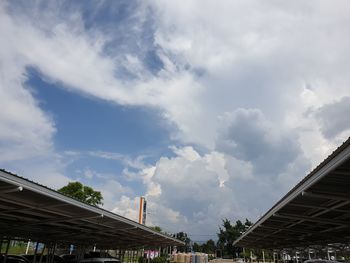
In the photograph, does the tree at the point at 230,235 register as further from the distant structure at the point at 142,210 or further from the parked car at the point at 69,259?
the parked car at the point at 69,259

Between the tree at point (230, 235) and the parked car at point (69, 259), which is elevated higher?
the tree at point (230, 235)

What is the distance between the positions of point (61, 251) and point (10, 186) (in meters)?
34.4

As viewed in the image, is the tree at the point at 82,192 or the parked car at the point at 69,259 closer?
the parked car at the point at 69,259

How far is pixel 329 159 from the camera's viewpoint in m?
7.41

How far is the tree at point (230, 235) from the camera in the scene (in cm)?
9761

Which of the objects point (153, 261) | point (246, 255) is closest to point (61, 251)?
point (153, 261)

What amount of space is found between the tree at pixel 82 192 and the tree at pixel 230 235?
62994mm

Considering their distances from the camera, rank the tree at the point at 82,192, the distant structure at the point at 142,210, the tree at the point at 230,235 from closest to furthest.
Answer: the tree at the point at 82,192
the distant structure at the point at 142,210
the tree at the point at 230,235

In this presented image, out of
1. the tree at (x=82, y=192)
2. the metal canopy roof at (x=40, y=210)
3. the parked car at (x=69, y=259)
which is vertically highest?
the tree at (x=82, y=192)

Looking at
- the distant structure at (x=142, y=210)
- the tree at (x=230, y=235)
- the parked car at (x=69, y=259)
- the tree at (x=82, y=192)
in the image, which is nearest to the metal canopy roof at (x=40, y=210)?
the parked car at (x=69, y=259)

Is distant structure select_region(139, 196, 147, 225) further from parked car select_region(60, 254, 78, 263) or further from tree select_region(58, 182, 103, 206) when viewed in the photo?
parked car select_region(60, 254, 78, 263)

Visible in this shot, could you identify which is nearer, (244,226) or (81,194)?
(81,194)

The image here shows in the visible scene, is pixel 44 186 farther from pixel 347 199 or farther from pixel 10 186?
pixel 347 199

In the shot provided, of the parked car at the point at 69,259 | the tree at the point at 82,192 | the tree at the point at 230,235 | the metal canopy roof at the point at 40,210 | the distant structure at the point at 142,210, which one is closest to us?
the metal canopy roof at the point at 40,210
